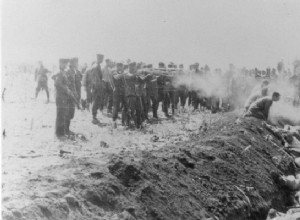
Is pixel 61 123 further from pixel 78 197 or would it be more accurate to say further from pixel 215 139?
pixel 78 197

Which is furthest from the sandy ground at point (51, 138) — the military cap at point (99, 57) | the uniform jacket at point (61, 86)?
the military cap at point (99, 57)

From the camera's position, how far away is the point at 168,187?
264 inches

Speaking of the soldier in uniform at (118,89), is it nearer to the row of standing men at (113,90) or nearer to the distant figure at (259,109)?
the row of standing men at (113,90)

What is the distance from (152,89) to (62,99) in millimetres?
5846

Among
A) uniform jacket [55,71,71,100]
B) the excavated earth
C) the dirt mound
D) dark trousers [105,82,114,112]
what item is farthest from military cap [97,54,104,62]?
the dirt mound

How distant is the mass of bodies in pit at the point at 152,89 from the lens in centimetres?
1148

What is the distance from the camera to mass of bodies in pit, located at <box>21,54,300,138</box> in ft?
37.7

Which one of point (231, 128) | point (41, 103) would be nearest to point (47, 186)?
point (231, 128)

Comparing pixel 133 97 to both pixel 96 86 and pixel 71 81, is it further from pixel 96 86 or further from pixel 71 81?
pixel 71 81

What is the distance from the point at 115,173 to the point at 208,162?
7.99 feet

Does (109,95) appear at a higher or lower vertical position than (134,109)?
higher

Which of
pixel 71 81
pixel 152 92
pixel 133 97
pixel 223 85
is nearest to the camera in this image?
pixel 71 81

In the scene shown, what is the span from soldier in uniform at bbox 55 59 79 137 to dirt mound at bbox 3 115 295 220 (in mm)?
3214

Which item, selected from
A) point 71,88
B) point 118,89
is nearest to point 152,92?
point 118,89
